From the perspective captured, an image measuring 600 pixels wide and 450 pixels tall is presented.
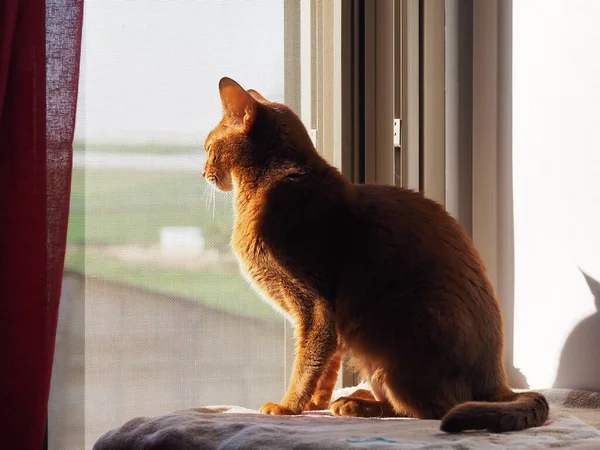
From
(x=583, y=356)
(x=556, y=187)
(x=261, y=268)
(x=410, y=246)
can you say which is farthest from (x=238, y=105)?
(x=583, y=356)

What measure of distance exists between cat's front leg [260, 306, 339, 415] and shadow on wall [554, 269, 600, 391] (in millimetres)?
649

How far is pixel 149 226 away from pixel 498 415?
86 centimetres

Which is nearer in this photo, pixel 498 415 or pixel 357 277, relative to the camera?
pixel 498 415

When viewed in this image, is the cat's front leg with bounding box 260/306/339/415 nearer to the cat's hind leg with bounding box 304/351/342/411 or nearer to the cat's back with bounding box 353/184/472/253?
the cat's hind leg with bounding box 304/351/342/411

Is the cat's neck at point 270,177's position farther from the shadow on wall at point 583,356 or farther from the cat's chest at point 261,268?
the shadow on wall at point 583,356

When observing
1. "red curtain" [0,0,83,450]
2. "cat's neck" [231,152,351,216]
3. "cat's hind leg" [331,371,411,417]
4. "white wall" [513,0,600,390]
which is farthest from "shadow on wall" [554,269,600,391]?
"red curtain" [0,0,83,450]

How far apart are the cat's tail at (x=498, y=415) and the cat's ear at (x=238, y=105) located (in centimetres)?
72

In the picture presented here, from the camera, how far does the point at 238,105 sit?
1.66 m

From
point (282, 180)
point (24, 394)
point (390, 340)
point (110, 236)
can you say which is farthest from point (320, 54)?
point (24, 394)

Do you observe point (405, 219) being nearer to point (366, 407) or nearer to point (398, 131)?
point (366, 407)

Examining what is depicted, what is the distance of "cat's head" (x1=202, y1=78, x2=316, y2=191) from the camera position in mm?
1669

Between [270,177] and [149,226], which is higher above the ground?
[270,177]

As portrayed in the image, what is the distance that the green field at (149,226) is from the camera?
1.72 m

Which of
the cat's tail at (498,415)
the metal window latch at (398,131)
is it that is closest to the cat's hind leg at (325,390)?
the cat's tail at (498,415)
